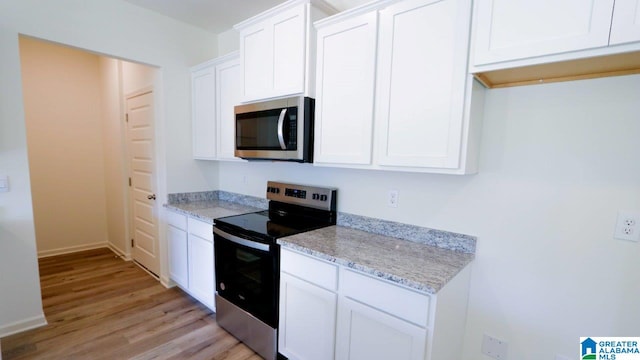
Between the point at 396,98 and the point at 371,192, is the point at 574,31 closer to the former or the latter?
the point at 396,98

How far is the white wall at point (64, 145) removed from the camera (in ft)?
11.7

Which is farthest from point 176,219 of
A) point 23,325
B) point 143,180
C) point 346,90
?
point 346,90

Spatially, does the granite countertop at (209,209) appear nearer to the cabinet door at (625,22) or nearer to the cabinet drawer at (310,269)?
the cabinet drawer at (310,269)

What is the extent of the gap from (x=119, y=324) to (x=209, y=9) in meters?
2.85

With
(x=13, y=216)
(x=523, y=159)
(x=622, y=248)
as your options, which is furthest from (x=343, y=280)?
(x=13, y=216)

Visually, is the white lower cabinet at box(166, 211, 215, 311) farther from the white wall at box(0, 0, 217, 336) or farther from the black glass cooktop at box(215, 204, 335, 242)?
the white wall at box(0, 0, 217, 336)

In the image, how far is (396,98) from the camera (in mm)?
1573

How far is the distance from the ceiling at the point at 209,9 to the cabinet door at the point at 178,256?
6.78 feet

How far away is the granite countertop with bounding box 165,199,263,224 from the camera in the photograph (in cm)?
248

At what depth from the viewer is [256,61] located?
2182mm

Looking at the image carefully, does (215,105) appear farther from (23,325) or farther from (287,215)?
(23,325)

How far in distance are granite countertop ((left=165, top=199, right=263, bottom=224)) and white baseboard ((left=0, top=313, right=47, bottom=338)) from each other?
126 cm

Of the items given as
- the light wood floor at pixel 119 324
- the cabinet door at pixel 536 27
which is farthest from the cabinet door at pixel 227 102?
the cabinet door at pixel 536 27

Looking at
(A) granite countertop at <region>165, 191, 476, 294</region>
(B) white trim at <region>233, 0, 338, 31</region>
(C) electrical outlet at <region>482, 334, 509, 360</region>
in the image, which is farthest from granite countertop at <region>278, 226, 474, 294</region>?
(B) white trim at <region>233, 0, 338, 31</region>
